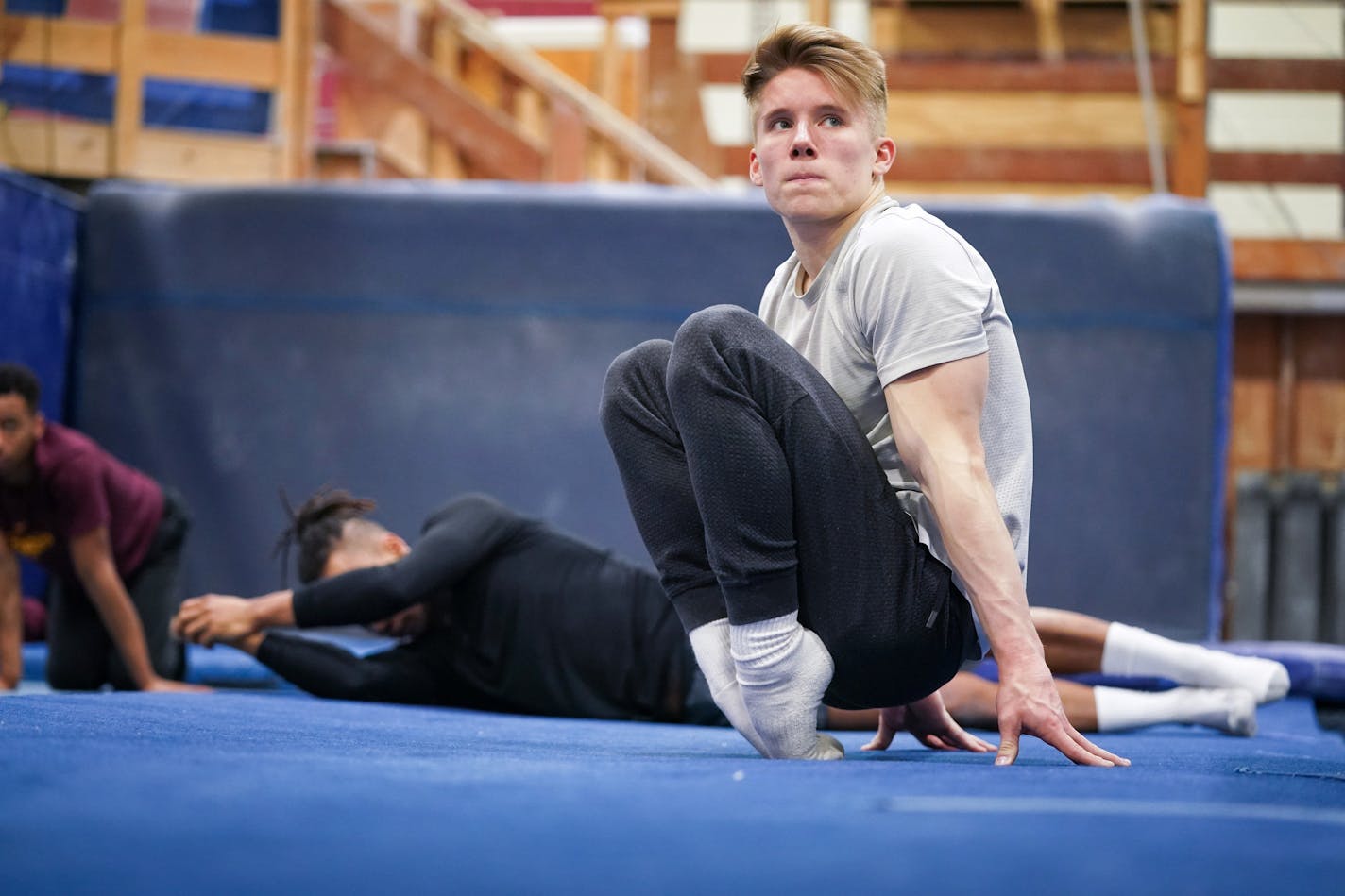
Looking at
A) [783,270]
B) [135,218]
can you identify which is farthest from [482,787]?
[135,218]

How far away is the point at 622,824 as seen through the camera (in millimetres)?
821

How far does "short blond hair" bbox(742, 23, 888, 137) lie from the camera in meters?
1.42

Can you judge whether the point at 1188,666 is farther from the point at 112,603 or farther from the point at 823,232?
the point at 112,603

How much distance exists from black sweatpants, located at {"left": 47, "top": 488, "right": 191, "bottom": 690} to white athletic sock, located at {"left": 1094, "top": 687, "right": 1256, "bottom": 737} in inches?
74.3

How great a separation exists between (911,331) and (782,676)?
0.34 metres

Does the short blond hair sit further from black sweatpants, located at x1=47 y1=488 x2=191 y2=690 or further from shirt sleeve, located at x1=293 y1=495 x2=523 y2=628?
black sweatpants, located at x1=47 y1=488 x2=191 y2=690

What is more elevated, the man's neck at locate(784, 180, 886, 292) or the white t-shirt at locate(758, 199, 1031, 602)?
the man's neck at locate(784, 180, 886, 292)

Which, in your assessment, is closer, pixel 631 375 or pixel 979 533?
pixel 979 533

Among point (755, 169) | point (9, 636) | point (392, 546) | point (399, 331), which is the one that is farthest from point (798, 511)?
point (399, 331)

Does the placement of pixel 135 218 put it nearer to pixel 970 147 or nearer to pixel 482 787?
pixel 970 147

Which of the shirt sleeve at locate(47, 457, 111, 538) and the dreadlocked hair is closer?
the dreadlocked hair

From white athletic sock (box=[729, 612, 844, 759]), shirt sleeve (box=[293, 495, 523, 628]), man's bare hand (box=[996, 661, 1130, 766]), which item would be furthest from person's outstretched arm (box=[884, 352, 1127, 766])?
shirt sleeve (box=[293, 495, 523, 628])

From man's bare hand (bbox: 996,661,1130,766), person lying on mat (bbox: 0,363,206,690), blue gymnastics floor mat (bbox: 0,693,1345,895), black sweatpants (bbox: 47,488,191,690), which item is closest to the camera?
blue gymnastics floor mat (bbox: 0,693,1345,895)

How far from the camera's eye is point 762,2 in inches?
212
